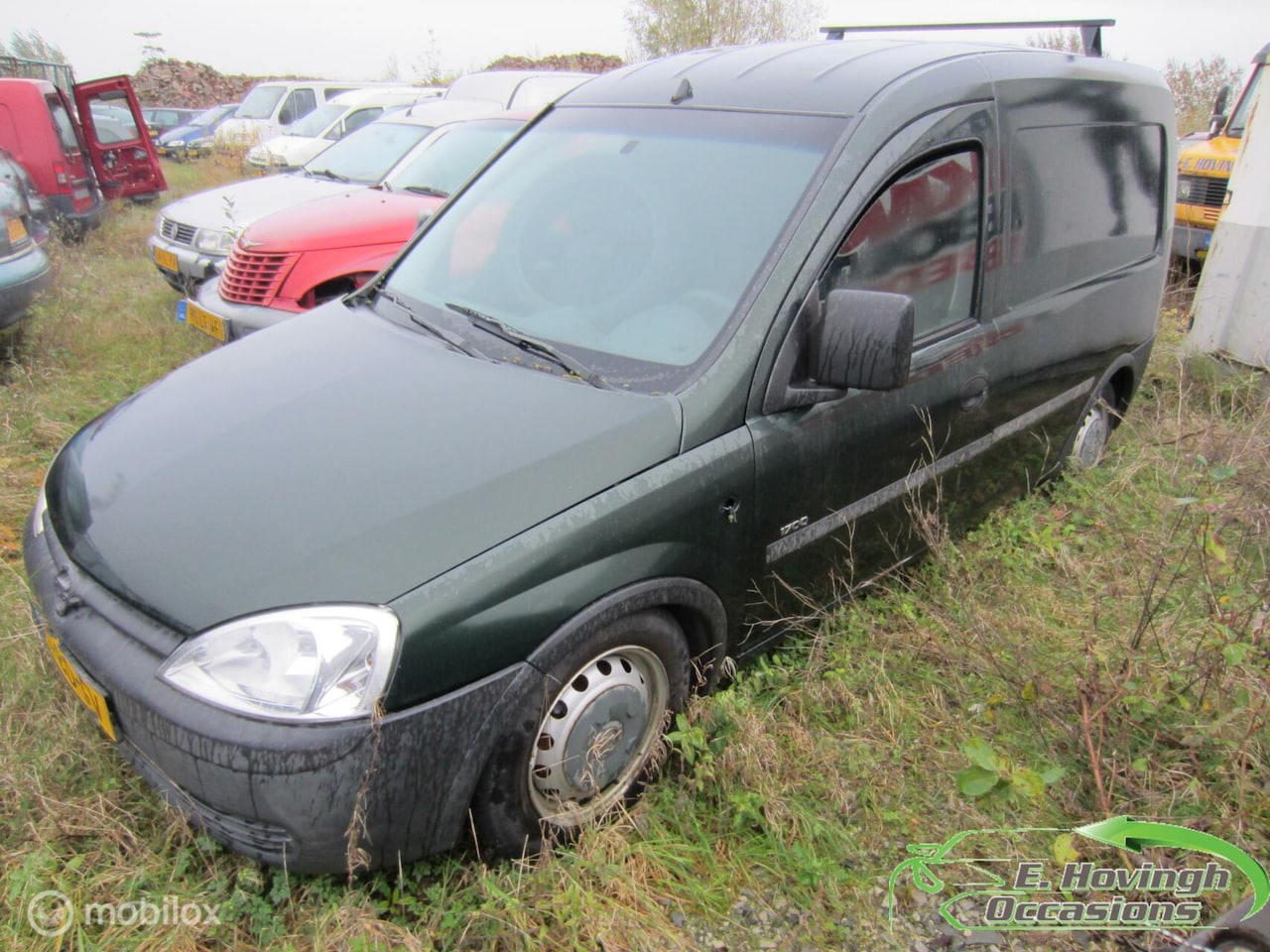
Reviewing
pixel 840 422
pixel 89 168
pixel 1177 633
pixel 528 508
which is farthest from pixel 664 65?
pixel 89 168

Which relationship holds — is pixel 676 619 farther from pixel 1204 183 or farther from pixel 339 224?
pixel 1204 183

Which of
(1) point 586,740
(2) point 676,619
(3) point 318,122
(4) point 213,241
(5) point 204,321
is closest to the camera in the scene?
(1) point 586,740

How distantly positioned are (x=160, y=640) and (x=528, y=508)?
826mm

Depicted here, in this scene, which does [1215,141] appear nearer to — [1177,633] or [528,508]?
[1177,633]

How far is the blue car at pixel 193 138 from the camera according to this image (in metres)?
16.5

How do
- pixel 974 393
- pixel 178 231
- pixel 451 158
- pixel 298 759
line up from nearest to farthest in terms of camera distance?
pixel 298 759, pixel 974 393, pixel 451 158, pixel 178 231

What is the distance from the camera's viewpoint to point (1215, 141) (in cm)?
776

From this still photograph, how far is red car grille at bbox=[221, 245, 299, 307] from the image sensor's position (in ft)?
17.1

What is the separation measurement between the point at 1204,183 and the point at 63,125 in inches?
433

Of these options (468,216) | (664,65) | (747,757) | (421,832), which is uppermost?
(664,65)

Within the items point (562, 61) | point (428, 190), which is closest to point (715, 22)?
point (562, 61)

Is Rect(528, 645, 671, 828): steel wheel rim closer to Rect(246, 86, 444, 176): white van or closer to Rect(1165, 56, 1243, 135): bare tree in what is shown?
Rect(246, 86, 444, 176): white van

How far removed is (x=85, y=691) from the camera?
2023 millimetres

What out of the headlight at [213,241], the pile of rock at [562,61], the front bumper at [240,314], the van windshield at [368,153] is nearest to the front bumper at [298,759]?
the front bumper at [240,314]
